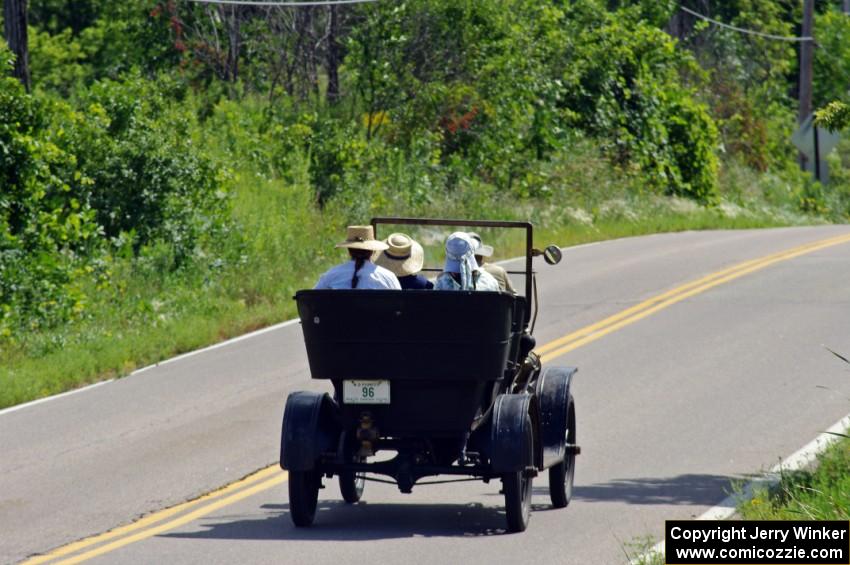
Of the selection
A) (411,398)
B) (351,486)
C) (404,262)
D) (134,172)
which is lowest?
(351,486)

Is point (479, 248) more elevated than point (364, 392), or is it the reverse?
point (479, 248)

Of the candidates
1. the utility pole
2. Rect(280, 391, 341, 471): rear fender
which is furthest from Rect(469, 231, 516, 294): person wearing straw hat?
the utility pole

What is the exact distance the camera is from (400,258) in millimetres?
10008

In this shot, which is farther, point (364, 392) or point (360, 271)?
point (360, 271)

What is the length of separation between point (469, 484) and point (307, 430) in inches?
92.6

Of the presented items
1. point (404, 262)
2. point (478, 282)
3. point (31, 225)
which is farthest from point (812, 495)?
point (31, 225)

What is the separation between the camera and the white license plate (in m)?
9.14

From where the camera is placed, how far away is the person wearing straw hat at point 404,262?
32.8 ft

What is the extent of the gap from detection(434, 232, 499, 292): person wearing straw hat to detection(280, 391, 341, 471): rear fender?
1.05m

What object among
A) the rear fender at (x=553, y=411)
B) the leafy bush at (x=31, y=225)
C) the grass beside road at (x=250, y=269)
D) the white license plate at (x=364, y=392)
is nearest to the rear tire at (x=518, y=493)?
the rear fender at (x=553, y=411)

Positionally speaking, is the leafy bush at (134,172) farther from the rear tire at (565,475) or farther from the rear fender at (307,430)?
the rear fender at (307,430)

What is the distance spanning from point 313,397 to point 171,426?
14.0 ft

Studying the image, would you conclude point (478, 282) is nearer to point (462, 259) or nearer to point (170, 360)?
point (462, 259)

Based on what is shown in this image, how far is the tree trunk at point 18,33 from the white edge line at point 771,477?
45.7 feet
